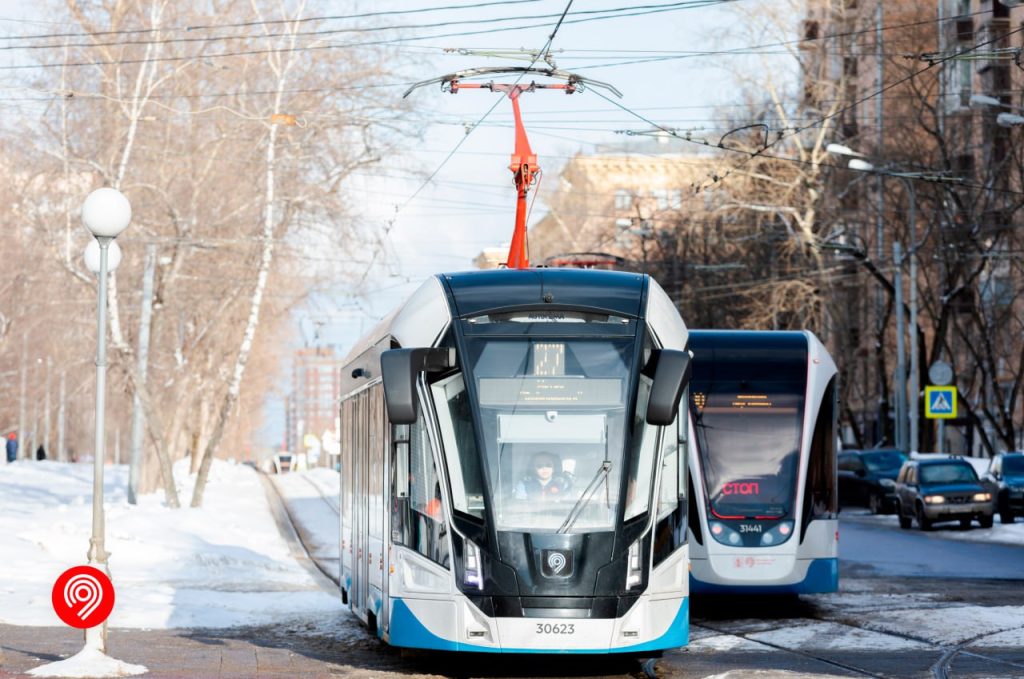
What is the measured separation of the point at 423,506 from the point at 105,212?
3.76 metres

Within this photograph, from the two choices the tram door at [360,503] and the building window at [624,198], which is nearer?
the tram door at [360,503]

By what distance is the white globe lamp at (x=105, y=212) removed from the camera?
1420cm

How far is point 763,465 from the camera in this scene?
1816 cm

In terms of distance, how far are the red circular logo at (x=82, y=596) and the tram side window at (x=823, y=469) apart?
765cm

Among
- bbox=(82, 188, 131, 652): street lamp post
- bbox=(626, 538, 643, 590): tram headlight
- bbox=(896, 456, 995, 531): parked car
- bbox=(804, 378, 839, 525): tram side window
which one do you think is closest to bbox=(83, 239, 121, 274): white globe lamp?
bbox=(82, 188, 131, 652): street lamp post

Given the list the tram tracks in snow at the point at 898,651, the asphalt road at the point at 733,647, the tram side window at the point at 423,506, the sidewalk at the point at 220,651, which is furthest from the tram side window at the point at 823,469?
the tram side window at the point at 423,506

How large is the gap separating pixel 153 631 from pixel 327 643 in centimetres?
181

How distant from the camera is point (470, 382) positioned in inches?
494

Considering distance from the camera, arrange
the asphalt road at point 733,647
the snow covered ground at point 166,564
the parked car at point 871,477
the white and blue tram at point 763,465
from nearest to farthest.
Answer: the asphalt road at point 733,647, the white and blue tram at point 763,465, the snow covered ground at point 166,564, the parked car at point 871,477

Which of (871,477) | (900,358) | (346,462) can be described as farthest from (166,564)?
(900,358)

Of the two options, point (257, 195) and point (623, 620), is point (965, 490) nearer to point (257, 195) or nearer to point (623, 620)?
point (257, 195)

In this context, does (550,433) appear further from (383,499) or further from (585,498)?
(383,499)

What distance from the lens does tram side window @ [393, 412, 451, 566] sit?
1242 centimetres

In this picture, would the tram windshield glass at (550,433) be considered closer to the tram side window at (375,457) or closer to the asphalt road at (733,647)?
the tram side window at (375,457)
